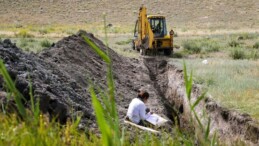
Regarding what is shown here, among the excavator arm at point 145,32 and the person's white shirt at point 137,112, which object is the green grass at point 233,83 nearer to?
the person's white shirt at point 137,112

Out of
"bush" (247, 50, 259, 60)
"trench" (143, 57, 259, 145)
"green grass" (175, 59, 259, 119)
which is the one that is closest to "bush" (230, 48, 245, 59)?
"bush" (247, 50, 259, 60)

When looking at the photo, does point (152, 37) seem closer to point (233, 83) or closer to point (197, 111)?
point (233, 83)

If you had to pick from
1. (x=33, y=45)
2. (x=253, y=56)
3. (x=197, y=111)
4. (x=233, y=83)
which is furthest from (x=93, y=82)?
(x=33, y=45)

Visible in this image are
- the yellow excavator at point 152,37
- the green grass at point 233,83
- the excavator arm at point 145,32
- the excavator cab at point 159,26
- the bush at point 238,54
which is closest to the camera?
the green grass at point 233,83

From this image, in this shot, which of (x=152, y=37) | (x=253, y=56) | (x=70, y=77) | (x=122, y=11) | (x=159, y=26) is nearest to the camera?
(x=70, y=77)

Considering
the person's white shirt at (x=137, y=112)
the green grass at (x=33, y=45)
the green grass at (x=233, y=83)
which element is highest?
the person's white shirt at (x=137, y=112)

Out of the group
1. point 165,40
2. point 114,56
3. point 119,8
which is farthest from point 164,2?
point 114,56

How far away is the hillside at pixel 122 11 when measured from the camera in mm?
72938

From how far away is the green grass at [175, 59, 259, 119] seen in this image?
468 inches

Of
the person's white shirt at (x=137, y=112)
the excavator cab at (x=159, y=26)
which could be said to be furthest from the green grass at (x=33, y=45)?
the person's white shirt at (x=137, y=112)

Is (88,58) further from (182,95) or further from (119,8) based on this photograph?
(119,8)

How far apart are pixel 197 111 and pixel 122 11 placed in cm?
6463

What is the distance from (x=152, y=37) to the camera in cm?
2769

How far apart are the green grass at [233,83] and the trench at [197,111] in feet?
1.10
